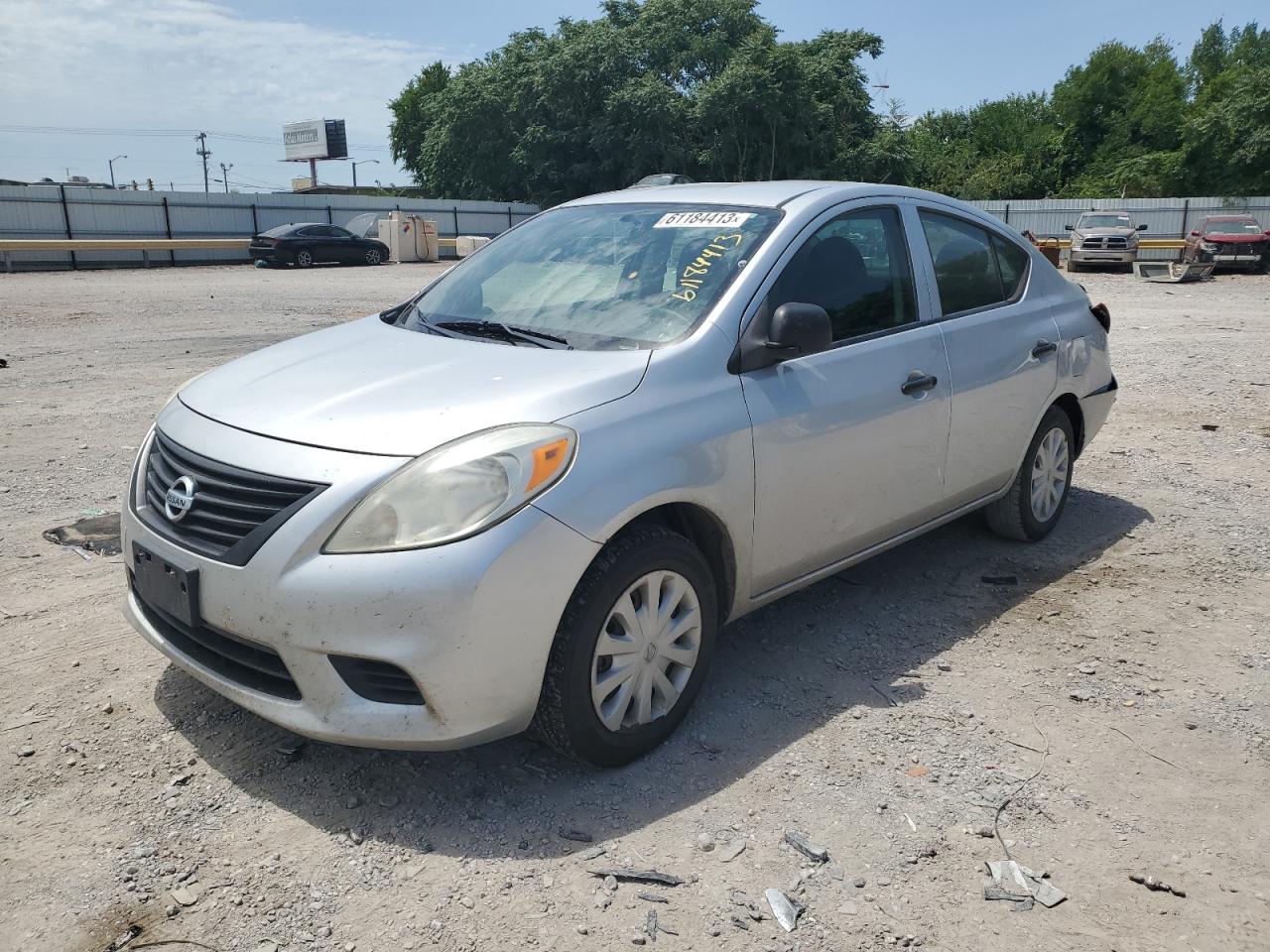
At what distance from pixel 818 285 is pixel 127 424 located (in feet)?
19.2

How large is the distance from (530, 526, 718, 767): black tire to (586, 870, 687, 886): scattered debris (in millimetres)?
406

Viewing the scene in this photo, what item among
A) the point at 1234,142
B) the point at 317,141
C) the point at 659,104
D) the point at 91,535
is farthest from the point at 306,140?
the point at 91,535

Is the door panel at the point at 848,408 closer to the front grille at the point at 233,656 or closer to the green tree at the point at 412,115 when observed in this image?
the front grille at the point at 233,656

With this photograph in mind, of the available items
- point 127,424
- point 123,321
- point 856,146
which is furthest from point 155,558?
point 856,146

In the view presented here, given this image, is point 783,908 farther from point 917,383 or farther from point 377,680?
point 917,383

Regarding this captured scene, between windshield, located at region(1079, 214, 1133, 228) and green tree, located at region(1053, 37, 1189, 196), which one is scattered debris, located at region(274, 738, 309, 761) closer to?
windshield, located at region(1079, 214, 1133, 228)

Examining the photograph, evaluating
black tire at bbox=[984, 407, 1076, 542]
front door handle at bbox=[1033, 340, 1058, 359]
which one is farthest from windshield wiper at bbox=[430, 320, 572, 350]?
black tire at bbox=[984, 407, 1076, 542]

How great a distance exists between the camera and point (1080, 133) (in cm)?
6431

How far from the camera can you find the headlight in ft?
8.98

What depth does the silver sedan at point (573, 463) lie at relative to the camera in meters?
2.76

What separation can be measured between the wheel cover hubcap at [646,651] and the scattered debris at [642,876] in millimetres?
467

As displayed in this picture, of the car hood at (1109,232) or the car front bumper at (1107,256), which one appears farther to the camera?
the car hood at (1109,232)

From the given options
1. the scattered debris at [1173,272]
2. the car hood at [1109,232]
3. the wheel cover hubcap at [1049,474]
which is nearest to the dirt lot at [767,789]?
the wheel cover hubcap at [1049,474]

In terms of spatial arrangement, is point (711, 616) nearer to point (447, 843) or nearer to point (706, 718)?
point (706, 718)
